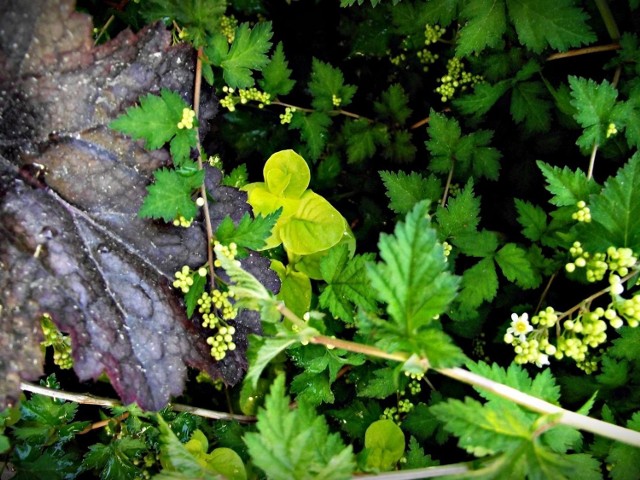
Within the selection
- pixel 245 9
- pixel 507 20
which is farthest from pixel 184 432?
pixel 507 20

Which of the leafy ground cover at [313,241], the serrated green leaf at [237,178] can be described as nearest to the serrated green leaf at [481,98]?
the leafy ground cover at [313,241]

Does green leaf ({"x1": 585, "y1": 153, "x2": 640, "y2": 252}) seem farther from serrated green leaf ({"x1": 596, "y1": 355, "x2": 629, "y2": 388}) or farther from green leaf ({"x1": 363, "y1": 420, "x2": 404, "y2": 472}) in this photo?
green leaf ({"x1": 363, "y1": 420, "x2": 404, "y2": 472})

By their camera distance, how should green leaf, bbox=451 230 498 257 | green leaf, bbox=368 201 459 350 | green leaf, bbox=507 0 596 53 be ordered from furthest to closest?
green leaf, bbox=451 230 498 257 → green leaf, bbox=507 0 596 53 → green leaf, bbox=368 201 459 350

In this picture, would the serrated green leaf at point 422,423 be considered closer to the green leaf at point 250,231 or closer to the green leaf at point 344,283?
the green leaf at point 344,283

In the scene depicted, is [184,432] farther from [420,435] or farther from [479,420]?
[479,420]

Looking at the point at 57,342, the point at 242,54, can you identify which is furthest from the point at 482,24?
the point at 57,342

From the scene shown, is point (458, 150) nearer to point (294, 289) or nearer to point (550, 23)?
point (550, 23)

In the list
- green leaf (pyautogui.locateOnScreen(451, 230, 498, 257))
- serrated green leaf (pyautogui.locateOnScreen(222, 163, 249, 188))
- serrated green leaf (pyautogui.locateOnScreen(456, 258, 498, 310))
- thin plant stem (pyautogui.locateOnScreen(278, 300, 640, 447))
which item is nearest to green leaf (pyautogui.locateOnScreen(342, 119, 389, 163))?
serrated green leaf (pyautogui.locateOnScreen(222, 163, 249, 188))
